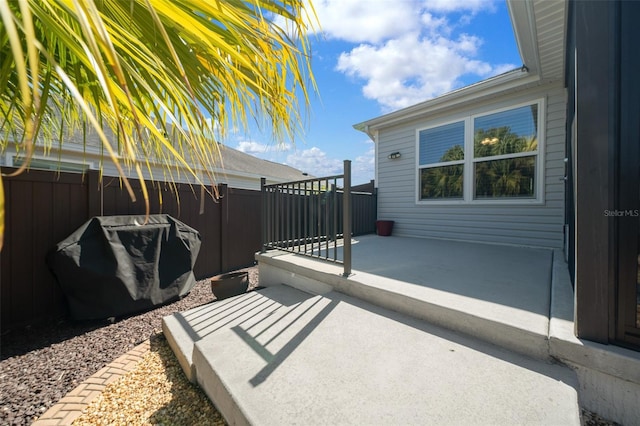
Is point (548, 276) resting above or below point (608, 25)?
below

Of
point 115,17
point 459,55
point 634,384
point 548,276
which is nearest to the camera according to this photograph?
point 115,17

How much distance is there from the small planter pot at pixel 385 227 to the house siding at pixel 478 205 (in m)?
0.17

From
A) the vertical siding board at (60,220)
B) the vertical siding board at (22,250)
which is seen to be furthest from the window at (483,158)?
the vertical siding board at (22,250)

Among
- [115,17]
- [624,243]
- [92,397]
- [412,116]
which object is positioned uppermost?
[412,116]

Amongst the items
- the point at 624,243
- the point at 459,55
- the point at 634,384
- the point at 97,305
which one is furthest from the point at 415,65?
the point at 97,305

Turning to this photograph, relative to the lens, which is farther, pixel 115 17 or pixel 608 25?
pixel 608 25

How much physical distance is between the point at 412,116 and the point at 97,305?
5.73 meters

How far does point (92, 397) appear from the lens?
1.68 meters

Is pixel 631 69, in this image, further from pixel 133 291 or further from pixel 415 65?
pixel 415 65

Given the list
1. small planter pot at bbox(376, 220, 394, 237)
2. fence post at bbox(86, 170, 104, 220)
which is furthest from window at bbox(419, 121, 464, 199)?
fence post at bbox(86, 170, 104, 220)

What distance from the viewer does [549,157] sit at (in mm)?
4078

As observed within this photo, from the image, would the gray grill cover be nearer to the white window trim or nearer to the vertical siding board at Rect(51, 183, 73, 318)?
the vertical siding board at Rect(51, 183, 73, 318)

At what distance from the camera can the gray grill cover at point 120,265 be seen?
2.52 metres

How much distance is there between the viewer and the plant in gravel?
60 cm
